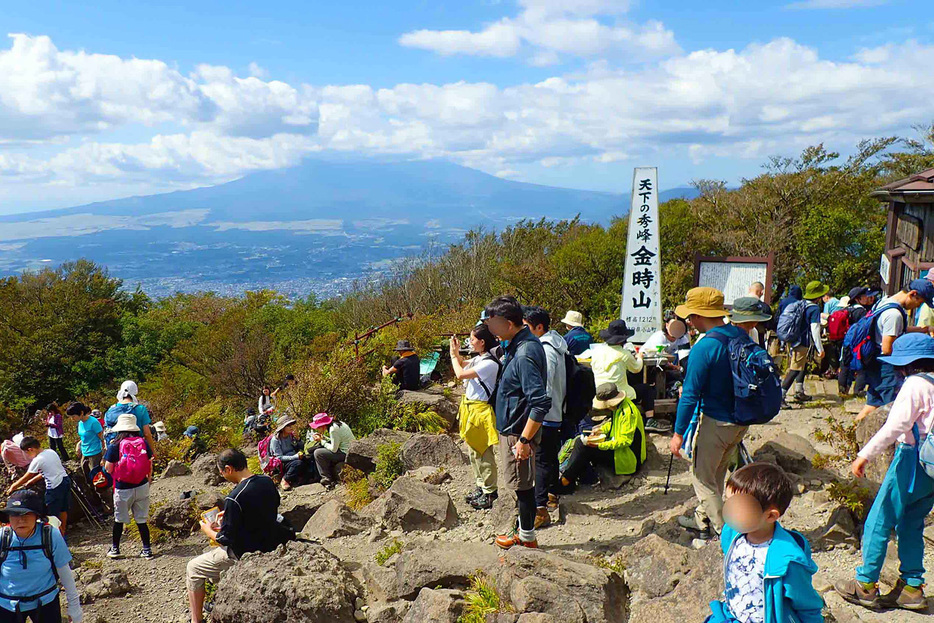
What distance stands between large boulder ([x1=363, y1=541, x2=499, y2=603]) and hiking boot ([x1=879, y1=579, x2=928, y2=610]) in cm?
226

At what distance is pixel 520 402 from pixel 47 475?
5.02 m

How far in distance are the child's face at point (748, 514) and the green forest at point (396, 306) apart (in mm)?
7803

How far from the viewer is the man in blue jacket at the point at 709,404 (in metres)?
4.08

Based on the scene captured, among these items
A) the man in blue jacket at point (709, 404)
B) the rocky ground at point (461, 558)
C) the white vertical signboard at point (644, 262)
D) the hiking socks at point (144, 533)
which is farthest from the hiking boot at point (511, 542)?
the white vertical signboard at point (644, 262)

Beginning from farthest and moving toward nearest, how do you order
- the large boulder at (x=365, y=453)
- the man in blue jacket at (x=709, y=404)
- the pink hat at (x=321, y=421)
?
the pink hat at (x=321, y=421)
the large boulder at (x=365, y=453)
the man in blue jacket at (x=709, y=404)

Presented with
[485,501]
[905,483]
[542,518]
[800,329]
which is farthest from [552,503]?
[800,329]

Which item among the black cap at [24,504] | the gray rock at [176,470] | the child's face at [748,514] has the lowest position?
the gray rock at [176,470]

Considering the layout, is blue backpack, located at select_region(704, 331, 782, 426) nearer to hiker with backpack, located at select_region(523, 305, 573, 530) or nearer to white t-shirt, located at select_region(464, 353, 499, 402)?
hiker with backpack, located at select_region(523, 305, 573, 530)

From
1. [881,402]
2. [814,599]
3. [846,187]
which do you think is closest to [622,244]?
[846,187]

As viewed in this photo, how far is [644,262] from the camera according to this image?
9445 mm

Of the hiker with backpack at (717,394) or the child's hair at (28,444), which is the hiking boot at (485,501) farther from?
the child's hair at (28,444)

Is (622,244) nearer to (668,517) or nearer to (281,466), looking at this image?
(281,466)

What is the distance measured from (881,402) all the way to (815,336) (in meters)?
3.24

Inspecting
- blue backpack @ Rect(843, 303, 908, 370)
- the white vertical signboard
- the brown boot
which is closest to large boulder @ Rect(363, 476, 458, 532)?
the brown boot
